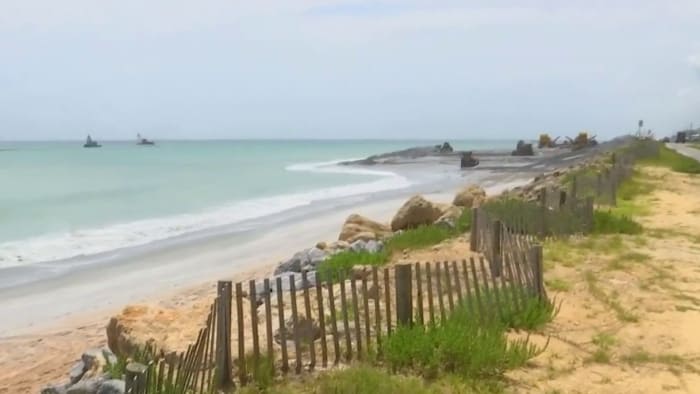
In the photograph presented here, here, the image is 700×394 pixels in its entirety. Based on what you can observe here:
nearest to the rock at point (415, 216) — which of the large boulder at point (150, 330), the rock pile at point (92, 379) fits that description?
the large boulder at point (150, 330)

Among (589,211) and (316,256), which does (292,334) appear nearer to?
(316,256)

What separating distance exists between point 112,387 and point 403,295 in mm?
2627

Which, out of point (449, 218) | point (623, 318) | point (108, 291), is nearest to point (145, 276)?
point (108, 291)

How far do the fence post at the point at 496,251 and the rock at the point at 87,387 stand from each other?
162 inches

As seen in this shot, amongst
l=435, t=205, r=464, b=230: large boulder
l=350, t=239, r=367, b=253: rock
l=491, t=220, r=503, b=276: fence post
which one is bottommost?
l=350, t=239, r=367, b=253: rock

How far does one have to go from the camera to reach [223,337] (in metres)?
5.92

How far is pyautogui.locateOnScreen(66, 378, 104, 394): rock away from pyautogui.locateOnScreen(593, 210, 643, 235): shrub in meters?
9.79

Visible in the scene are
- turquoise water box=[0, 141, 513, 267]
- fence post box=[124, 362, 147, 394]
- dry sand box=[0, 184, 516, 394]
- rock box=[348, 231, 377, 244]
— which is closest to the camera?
fence post box=[124, 362, 147, 394]

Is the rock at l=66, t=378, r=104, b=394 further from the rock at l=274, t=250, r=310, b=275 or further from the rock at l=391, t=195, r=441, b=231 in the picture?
the rock at l=391, t=195, r=441, b=231

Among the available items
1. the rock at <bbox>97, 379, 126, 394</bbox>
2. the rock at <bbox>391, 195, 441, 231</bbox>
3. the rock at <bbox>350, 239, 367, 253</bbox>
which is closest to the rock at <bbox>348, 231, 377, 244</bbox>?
the rock at <bbox>391, 195, 441, 231</bbox>

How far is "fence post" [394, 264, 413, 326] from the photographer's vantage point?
6.70 metres

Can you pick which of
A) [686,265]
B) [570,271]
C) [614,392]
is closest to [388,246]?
[570,271]

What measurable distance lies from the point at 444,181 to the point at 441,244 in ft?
109

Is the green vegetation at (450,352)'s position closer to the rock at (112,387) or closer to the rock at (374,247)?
the rock at (112,387)
